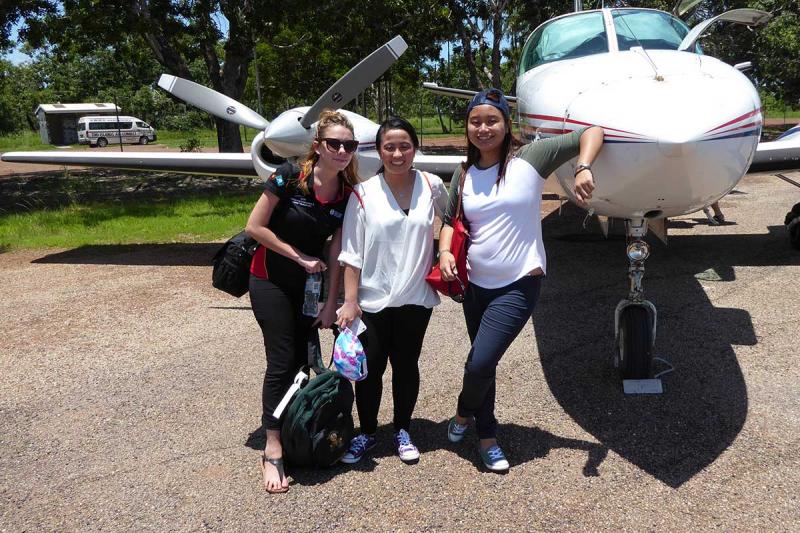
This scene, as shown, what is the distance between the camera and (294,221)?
3.23m

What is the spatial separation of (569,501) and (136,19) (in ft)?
48.8

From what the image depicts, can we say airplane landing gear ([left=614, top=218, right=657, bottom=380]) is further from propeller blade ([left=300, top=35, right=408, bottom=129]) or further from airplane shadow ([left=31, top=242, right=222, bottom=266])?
airplane shadow ([left=31, top=242, right=222, bottom=266])

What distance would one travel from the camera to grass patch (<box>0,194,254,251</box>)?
10656 millimetres

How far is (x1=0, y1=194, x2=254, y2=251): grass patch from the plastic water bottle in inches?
303

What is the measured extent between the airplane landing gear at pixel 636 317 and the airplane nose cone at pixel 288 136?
4.14m

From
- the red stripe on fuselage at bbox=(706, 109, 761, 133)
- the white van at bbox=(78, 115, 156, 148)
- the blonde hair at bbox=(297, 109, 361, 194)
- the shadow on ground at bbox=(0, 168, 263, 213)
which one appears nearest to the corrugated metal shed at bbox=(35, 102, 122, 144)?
the white van at bbox=(78, 115, 156, 148)

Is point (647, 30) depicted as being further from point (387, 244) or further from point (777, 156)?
point (387, 244)

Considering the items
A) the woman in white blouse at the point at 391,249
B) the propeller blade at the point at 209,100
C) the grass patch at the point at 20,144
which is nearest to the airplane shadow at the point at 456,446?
the woman in white blouse at the point at 391,249

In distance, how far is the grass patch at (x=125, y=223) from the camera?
35.0ft

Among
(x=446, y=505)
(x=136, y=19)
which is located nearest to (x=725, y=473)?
(x=446, y=505)

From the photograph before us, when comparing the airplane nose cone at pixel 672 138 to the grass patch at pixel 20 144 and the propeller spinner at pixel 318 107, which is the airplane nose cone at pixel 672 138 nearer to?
the propeller spinner at pixel 318 107

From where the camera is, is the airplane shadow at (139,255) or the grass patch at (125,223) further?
the grass patch at (125,223)

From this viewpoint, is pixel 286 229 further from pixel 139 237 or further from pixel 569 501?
pixel 139 237

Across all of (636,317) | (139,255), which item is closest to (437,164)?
(636,317)
